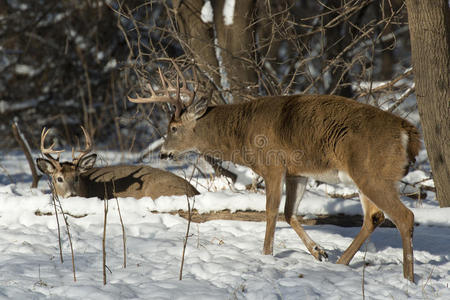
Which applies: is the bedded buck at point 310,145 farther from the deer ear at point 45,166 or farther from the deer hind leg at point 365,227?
the deer ear at point 45,166

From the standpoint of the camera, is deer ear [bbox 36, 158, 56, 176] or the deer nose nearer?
the deer nose

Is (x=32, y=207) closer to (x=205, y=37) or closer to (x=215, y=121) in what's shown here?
(x=215, y=121)

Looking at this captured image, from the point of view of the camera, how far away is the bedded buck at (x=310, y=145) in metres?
5.05

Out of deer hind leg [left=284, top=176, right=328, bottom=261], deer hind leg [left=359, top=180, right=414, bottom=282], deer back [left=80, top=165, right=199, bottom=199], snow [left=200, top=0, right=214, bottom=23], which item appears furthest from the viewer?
snow [left=200, top=0, right=214, bottom=23]

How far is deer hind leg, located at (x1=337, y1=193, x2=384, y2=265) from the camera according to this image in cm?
547

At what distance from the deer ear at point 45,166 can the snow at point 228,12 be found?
3728 mm

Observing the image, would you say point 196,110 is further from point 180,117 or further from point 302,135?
point 302,135

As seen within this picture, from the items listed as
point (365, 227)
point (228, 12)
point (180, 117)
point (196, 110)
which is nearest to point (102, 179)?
point (180, 117)

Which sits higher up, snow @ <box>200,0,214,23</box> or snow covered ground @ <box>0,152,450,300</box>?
snow @ <box>200,0,214,23</box>

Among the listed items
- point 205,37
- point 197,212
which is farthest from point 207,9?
point 197,212

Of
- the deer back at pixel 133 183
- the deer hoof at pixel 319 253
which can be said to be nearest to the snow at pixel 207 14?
the deer back at pixel 133 183

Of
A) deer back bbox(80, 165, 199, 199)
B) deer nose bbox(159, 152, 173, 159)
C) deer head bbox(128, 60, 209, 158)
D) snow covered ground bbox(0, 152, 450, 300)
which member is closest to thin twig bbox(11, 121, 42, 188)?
deer back bbox(80, 165, 199, 199)

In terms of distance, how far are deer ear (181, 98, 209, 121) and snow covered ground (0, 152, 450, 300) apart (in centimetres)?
102

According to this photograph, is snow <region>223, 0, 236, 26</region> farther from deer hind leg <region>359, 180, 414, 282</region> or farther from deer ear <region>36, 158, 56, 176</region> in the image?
deer hind leg <region>359, 180, 414, 282</region>
